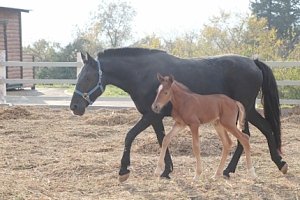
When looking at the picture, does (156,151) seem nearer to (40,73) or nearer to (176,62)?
(176,62)

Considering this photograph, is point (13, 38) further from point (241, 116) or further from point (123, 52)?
point (241, 116)

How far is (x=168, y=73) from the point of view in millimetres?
5453

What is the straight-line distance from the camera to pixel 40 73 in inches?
1106

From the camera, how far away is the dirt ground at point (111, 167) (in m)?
4.71

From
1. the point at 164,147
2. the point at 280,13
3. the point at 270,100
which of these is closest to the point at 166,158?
the point at 164,147

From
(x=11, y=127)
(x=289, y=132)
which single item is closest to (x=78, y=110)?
(x=11, y=127)

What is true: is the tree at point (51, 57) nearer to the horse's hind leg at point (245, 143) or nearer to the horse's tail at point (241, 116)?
the horse's tail at point (241, 116)

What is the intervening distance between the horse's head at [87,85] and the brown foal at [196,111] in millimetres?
880

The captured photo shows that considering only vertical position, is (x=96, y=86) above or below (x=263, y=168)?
above

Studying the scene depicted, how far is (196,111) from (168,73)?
66cm

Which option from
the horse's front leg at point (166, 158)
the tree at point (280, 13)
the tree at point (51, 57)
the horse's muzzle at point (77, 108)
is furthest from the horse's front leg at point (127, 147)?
the tree at point (280, 13)

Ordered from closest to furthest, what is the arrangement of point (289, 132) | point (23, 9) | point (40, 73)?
point (289, 132) < point (23, 9) < point (40, 73)

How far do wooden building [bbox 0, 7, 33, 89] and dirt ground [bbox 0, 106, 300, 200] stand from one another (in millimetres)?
12774

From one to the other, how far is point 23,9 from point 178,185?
19114 mm
